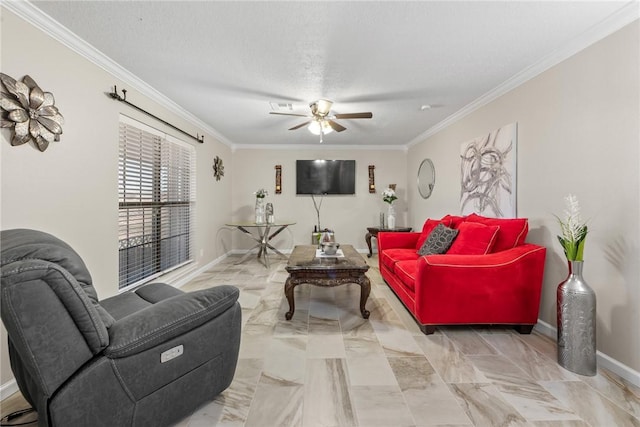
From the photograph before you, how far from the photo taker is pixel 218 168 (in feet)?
15.9

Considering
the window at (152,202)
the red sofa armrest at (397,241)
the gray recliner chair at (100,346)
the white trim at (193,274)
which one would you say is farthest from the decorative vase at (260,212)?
the gray recliner chair at (100,346)

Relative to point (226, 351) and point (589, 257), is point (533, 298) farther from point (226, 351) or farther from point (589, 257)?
point (226, 351)

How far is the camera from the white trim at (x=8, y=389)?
5.06 feet

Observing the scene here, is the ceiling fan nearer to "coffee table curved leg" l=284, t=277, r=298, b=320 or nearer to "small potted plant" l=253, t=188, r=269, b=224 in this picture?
"coffee table curved leg" l=284, t=277, r=298, b=320

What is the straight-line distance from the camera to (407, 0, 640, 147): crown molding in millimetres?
1699

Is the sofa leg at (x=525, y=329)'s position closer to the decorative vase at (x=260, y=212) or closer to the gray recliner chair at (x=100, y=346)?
the gray recliner chair at (x=100, y=346)

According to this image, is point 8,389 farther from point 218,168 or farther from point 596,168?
point 596,168

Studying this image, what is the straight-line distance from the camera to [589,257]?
6.37 feet

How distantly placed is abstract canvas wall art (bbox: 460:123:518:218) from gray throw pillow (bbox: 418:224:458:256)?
508 millimetres

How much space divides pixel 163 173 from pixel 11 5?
1841mm

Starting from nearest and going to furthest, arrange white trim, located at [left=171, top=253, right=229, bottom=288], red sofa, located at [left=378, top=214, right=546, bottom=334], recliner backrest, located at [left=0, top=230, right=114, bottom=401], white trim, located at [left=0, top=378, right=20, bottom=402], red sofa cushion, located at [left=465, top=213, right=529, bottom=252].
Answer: recliner backrest, located at [left=0, top=230, right=114, bottom=401] < white trim, located at [left=0, top=378, right=20, bottom=402] < red sofa, located at [left=378, top=214, right=546, bottom=334] < red sofa cushion, located at [left=465, top=213, right=529, bottom=252] < white trim, located at [left=171, top=253, right=229, bottom=288]

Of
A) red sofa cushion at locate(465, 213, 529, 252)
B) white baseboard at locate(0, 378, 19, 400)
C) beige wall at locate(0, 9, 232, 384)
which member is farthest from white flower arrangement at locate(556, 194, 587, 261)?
white baseboard at locate(0, 378, 19, 400)

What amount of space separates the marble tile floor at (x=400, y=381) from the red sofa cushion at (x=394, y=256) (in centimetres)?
67

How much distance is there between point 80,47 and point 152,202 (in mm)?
1523
